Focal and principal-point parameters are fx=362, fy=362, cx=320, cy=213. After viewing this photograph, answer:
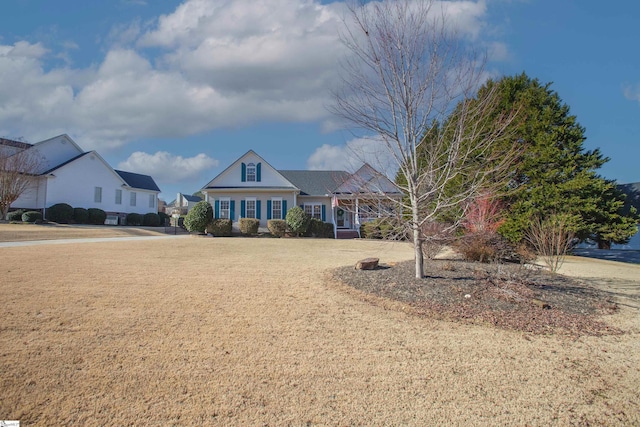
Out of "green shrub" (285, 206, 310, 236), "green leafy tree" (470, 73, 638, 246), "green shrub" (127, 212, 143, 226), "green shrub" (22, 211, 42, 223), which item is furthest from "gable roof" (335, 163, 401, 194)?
"green shrub" (127, 212, 143, 226)

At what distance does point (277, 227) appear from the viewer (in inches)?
918

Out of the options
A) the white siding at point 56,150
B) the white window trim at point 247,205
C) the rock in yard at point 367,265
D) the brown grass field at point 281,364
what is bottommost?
the brown grass field at point 281,364

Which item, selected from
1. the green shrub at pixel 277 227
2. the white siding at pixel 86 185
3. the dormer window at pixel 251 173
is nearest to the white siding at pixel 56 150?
the white siding at pixel 86 185

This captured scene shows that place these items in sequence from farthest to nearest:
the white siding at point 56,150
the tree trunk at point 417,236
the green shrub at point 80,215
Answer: the white siding at point 56,150 < the green shrub at point 80,215 < the tree trunk at point 417,236

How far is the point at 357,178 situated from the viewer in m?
8.28

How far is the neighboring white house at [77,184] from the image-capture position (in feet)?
88.2

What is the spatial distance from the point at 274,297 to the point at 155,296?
2196mm

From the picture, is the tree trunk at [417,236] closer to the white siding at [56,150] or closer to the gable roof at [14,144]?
the white siding at [56,150]

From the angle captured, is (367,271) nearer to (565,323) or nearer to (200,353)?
(565,323)

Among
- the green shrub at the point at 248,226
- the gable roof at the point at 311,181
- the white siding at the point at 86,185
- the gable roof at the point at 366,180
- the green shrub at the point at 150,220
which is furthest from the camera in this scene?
the green shrub at the point at 150,220

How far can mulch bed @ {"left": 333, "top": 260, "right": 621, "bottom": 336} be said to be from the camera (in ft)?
19.6

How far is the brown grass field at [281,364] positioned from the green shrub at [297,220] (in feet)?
52.0

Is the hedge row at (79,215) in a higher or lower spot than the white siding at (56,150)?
lower

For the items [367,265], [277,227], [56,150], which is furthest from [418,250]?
[56,150]
